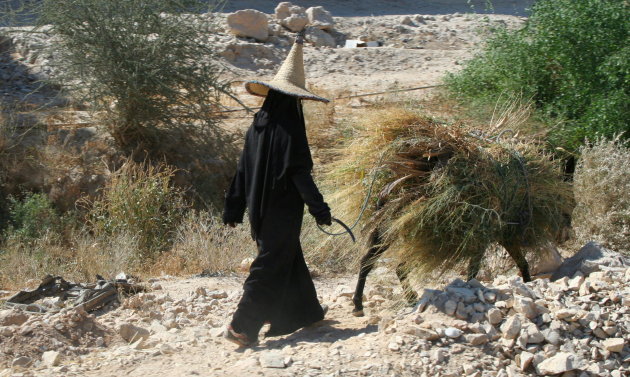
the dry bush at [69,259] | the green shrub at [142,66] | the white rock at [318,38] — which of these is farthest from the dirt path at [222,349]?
the white rock at [318,38]

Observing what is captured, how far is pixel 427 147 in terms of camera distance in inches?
188

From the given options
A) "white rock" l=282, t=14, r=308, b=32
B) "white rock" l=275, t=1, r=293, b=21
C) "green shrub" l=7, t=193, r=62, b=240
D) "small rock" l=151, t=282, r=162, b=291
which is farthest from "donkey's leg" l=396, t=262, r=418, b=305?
"white rock" l=275, t=1, r=293, b=21

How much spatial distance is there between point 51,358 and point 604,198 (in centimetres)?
543

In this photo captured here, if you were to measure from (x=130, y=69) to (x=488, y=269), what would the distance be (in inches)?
242

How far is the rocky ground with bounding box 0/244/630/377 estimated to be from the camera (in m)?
4.09

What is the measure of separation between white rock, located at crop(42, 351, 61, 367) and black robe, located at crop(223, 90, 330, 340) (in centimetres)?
103

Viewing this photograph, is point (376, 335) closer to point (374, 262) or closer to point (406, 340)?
point (406, 340)

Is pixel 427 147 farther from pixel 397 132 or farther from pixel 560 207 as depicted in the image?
pixel 560 207

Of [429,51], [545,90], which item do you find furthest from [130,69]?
[429,51]

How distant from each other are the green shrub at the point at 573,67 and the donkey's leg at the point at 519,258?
9.68ft

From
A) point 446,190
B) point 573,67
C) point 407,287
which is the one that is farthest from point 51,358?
point 573,67

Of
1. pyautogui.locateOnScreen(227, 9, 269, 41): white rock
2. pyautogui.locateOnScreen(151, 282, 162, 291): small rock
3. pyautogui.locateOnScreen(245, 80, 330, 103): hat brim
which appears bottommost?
pyautogui.locateOnScreen(151, 282, 162, 291): small rock

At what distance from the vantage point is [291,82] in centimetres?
447

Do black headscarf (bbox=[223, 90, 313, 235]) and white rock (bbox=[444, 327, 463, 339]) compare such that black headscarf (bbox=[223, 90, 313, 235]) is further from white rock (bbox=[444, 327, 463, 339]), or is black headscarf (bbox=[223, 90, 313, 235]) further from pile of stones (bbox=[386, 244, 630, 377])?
white rock (bbox=[444, 327, 463, 339])
